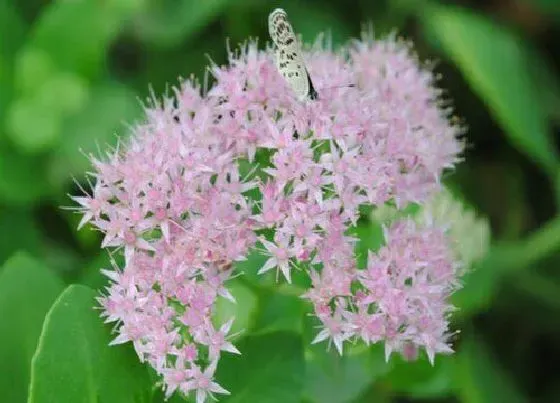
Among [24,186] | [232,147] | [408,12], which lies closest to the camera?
[232,147]

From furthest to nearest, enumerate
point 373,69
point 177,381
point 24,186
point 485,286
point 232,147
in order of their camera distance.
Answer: point 24,186 < point 485,286 < point 373,69 < point 232,147 < point 177,381

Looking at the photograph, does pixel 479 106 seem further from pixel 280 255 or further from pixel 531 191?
pixel 280 255

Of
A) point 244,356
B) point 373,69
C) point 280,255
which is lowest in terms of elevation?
point 244,356

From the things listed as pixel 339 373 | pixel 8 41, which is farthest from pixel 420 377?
pixel 8 41

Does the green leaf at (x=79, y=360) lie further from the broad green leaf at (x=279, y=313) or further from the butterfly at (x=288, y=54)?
the butterfly at (x=288, y=54)

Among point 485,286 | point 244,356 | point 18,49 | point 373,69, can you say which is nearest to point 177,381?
point 244,356

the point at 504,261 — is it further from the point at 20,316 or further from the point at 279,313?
the point at 20,316

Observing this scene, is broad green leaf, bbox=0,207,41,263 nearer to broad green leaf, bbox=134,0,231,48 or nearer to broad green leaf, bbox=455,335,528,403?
broad green leaf, bbox=134,0,231,48
